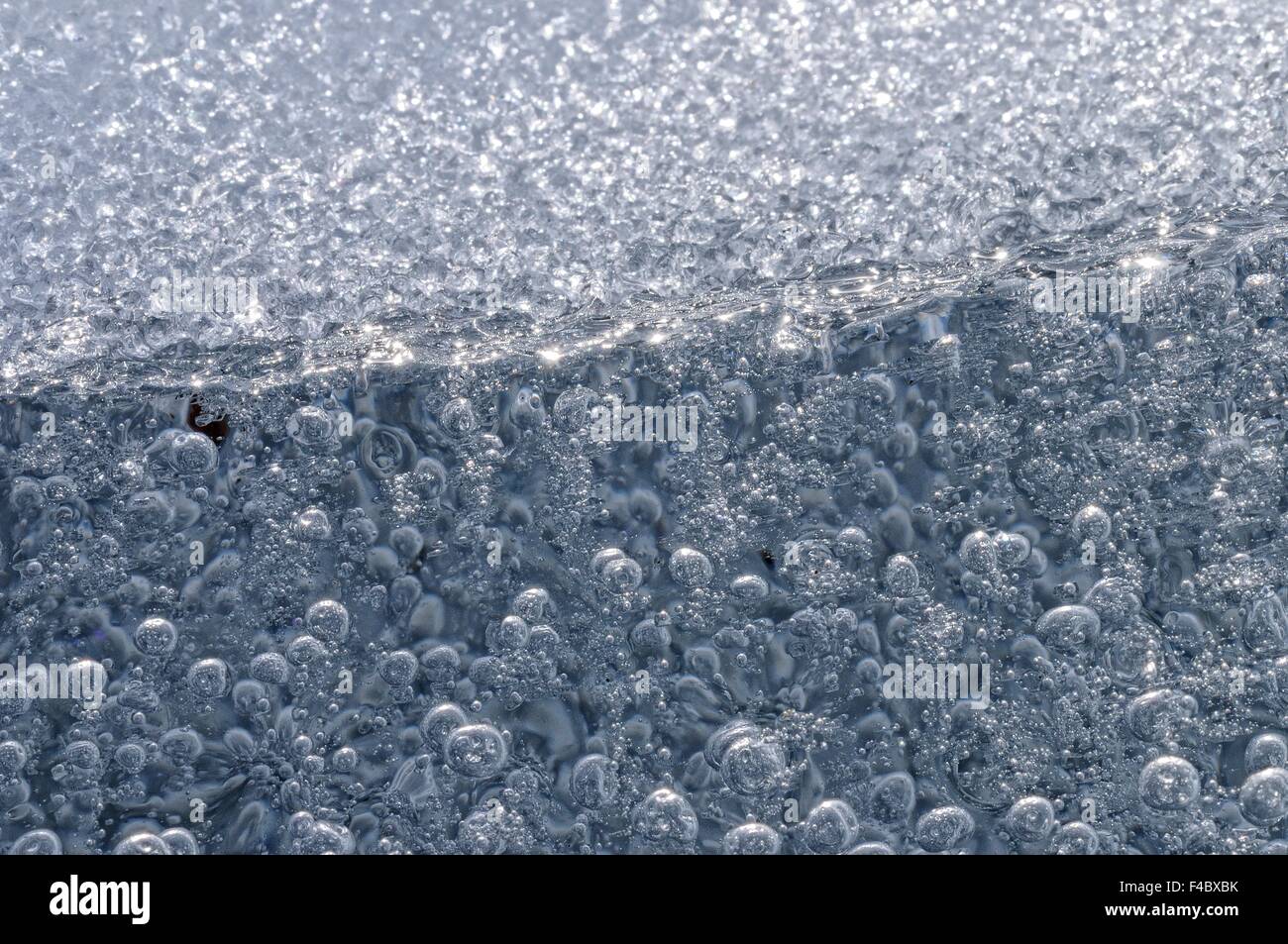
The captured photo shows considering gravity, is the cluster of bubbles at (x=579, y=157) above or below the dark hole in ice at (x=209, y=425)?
above

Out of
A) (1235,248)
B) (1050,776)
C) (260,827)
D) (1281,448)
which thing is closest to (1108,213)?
(1235,248)

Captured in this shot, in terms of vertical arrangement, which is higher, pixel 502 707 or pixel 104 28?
pixel 104 28

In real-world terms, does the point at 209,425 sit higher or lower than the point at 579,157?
lower

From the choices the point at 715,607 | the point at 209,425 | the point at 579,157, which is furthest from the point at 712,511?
the point at 209,425

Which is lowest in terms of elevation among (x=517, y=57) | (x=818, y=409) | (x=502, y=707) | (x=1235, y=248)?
(x=502, y=707)

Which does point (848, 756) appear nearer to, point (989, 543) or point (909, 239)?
point (989, 543)

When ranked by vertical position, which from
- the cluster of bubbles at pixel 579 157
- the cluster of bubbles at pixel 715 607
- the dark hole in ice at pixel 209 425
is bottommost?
the cluster of bubbles at pixel 715 607

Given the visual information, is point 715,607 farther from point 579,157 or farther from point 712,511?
point 579,157
